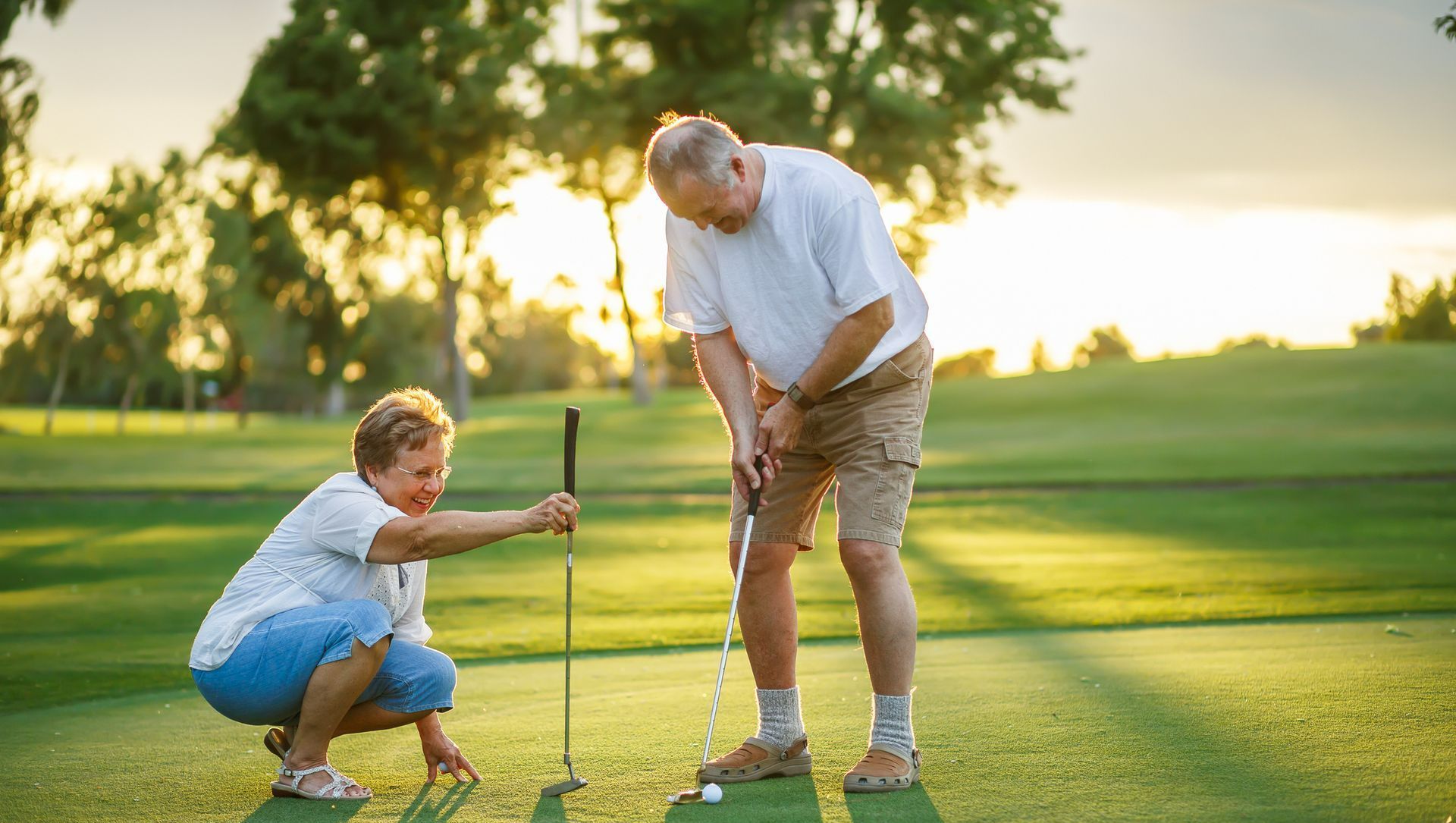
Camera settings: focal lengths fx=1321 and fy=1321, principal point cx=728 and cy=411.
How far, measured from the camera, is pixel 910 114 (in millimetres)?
22438

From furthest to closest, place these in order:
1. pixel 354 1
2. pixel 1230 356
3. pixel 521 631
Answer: pixel 1230 356 < pixel 354 1 < pixel 521 631

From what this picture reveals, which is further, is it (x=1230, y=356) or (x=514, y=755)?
(x=1230, y=356)

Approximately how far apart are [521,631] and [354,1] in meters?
22.4

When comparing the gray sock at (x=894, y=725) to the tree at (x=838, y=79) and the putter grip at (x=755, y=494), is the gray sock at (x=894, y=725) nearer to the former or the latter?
the putter grip at (x=755, y=494)

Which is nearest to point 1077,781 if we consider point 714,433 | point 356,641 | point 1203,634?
point 356,641

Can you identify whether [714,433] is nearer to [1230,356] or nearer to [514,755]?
[1230,356]

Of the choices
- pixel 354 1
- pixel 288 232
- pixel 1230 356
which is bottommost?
pixel 1230 356

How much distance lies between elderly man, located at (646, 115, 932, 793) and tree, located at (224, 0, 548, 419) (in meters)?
24.2

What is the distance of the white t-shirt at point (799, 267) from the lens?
3.71 m

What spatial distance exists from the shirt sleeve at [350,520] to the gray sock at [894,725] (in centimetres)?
144

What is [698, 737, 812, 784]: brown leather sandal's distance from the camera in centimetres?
366

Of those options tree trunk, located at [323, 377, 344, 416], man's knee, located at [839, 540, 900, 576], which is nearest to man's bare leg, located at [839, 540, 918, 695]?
man's knee, located at [839, 540, 900, 576]

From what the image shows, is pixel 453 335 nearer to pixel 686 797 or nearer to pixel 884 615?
pixel 884 615

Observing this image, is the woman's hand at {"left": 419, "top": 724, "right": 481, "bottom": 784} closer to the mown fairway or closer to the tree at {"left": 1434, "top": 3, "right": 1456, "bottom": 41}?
the mown fairway
